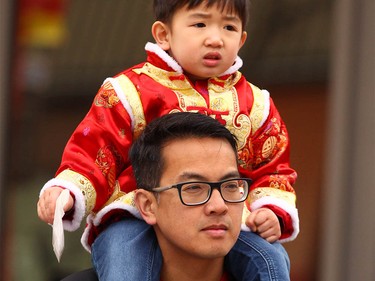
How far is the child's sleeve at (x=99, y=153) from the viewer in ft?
13.9

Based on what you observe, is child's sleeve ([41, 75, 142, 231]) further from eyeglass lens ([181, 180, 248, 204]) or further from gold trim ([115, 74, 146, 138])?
eyeglass lens ([181, 180, 248, 204])

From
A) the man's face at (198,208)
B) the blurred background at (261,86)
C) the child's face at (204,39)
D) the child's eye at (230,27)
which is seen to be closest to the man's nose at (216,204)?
the man's face at (198,208)

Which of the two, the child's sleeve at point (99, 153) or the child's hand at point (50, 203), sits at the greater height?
the child's sleeve at point (99, 153)

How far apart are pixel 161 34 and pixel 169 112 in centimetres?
27

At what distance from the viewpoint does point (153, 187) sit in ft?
13.9

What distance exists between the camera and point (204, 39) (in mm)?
4289

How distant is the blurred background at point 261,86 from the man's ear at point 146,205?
136 inches

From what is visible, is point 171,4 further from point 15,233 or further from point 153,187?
point 15,233

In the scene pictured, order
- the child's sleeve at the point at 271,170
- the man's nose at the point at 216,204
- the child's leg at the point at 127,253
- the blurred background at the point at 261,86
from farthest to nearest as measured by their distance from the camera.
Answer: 1. the blurred background at the point at 261,86
2. the child's sleeve at the point at 271,170
3. the child's leg at the point at 127,253
4. the man's nose at the point at 216,204

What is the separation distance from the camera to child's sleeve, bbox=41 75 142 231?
4.25 m

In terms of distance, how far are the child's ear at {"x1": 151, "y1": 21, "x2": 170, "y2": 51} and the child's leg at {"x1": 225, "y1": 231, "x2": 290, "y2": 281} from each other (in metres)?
0.65

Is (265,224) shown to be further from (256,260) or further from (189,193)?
(189,193)

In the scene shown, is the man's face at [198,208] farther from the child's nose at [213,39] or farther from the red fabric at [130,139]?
the child's nose at [213,39]

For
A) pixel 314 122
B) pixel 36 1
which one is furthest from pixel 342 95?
pixel 36 1
